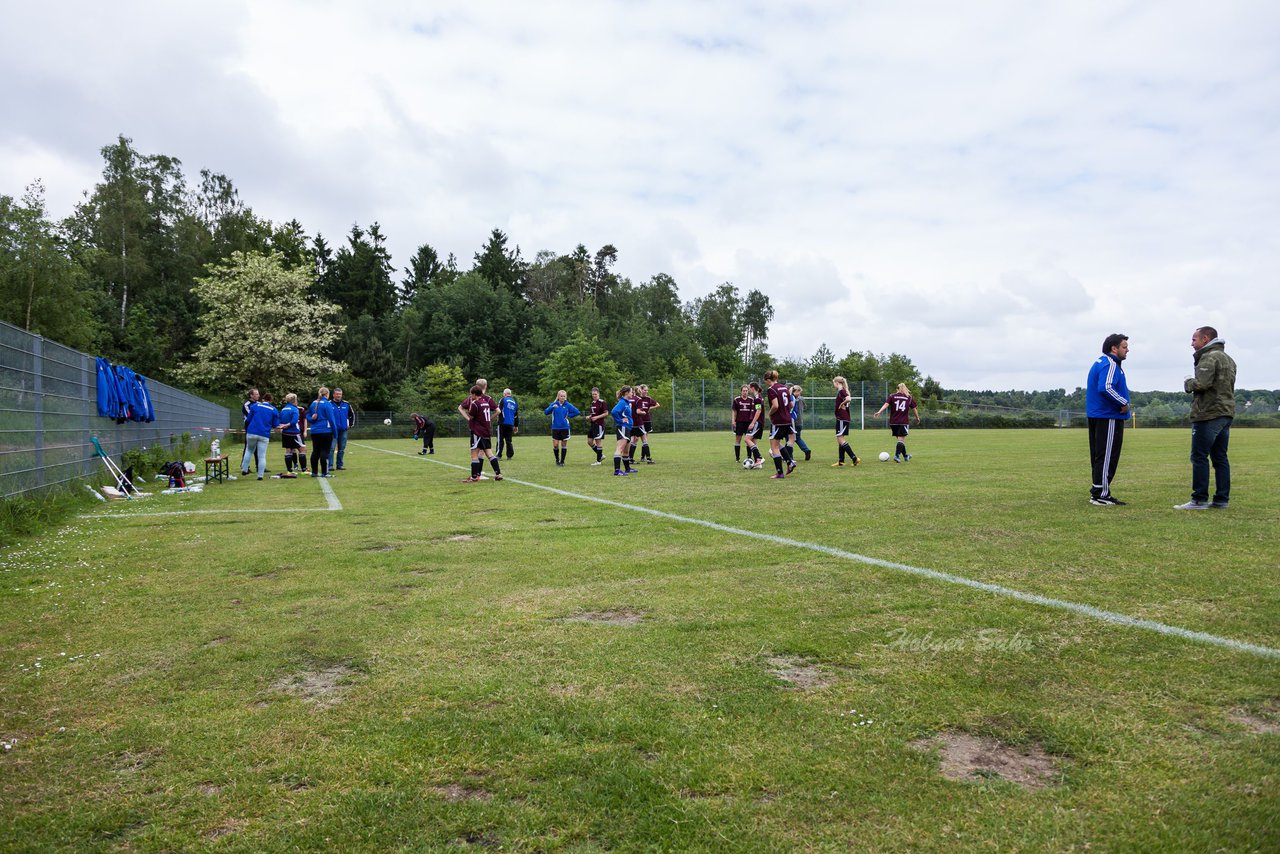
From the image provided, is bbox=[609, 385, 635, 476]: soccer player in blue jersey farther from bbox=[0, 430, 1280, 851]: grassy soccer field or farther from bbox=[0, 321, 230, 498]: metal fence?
bbox=[0, 321, 230, 498]: metal fence

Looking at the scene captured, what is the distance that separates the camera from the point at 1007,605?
4738 mm

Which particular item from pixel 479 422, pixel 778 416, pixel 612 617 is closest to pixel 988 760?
pixel 612 617

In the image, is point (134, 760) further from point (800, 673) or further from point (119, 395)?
point (119, 395)

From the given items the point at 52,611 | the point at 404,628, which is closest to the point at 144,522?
the point at 52,611

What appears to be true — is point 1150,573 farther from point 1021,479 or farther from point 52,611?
point 1021,479

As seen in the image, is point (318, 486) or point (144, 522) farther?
point (318, 486)

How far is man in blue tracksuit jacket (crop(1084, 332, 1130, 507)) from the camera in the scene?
9703 mm

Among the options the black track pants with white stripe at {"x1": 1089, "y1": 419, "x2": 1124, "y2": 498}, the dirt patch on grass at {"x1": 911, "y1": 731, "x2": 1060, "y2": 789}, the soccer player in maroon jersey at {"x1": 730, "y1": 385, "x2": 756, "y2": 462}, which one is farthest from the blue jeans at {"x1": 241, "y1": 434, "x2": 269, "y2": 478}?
the dirt patch on grass at {"x1": 911, "y1": 731, "x2": 1060, "y2": 789}

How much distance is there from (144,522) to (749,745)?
9.46m

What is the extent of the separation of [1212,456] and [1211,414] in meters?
0.54

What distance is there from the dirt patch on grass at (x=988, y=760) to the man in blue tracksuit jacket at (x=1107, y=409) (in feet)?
26.4

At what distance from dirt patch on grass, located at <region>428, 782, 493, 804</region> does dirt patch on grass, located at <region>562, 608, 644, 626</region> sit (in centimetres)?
194

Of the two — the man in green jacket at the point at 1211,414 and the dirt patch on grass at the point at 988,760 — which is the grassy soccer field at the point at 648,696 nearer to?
the dirt patch on grass at the point at 988,760

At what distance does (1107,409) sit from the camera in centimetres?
991
